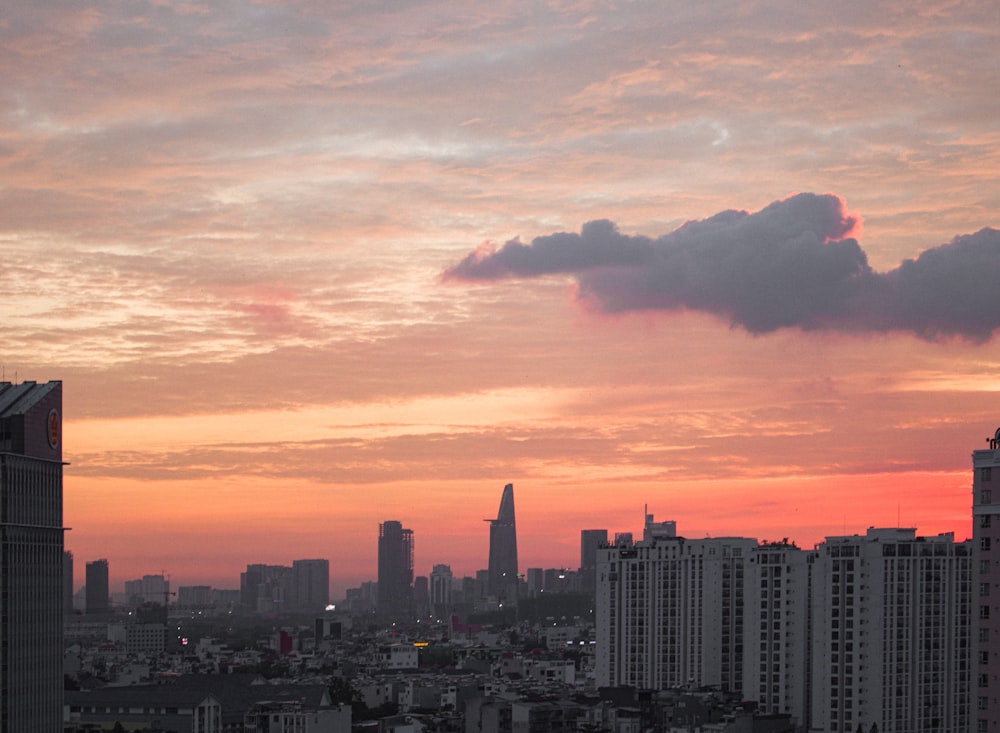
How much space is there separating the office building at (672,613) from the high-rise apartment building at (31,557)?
54624mm

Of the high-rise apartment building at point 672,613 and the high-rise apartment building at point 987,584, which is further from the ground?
the high-rise apartment building at point 987,584

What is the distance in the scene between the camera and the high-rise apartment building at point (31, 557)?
73.7 metres

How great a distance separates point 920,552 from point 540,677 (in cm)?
6214

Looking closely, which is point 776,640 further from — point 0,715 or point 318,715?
point 0,715

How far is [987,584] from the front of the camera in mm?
47938

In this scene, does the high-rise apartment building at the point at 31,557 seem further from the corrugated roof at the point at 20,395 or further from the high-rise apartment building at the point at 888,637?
the high-rise apartment building at the point at 888,637

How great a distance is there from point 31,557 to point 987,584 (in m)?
44.6

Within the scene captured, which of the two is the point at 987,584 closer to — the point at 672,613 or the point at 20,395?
the point at 20,395

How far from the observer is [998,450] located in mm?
48594

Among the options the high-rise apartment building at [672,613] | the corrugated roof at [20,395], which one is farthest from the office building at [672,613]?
the corrugated roof at [20,395]

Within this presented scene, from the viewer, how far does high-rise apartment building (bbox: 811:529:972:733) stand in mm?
98938

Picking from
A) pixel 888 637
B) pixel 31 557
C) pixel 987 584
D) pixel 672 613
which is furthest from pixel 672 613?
pixel 987 584

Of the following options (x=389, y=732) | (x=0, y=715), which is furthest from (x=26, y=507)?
(x=389, y=732)

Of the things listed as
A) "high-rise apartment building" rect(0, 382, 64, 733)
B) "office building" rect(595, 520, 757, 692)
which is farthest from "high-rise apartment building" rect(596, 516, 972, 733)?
"high-rise apartment building" rect(0, 382, 64, 733)
